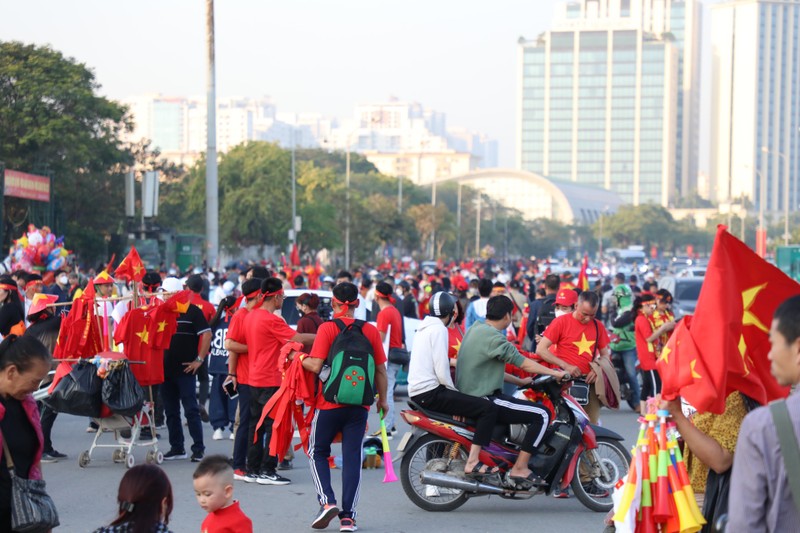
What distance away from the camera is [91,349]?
10359mm

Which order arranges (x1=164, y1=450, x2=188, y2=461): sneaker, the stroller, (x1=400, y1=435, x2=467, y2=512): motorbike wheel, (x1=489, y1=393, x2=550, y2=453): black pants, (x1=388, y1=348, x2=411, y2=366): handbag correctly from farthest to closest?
(x1=388, y1=348, x2=411, y2=366): handbag
(x1=164, y1=450, x2=188, y2=461): sneaker
the stroller
(x1=400, y1=435, x2=467, y2=512): motorbike wheel
(x1=489, y1=393, x2=550, y2=453): black pants

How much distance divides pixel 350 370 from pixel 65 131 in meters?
32.9

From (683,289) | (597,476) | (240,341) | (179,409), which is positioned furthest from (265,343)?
(683,289)

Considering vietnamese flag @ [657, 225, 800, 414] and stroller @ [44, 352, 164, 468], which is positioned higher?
vietnamese flag @ [657, 225, 800, 414]

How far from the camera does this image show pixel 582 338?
10266mm

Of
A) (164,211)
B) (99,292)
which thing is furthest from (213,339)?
(164,211)

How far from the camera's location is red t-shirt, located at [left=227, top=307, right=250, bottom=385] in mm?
9844

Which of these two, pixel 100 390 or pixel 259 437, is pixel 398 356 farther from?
pixel 100 390

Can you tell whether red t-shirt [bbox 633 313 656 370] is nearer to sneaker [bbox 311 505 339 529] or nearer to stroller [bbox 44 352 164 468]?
stroller [bbox 44 352 164 468]

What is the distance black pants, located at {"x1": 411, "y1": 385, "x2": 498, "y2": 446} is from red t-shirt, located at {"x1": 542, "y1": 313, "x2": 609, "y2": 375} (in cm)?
184

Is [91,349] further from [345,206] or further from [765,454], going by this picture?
[345,206]

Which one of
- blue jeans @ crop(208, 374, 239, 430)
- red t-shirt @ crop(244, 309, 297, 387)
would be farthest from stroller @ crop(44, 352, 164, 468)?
blue jeans @ crop(208, 374, 239, 430)

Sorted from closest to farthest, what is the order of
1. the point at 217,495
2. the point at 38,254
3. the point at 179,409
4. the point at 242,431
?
1. the point at 217,495
2. the point at 242,431
3. the point at 179,409
4. the point at 38,254

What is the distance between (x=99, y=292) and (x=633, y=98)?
193326 millimetres
